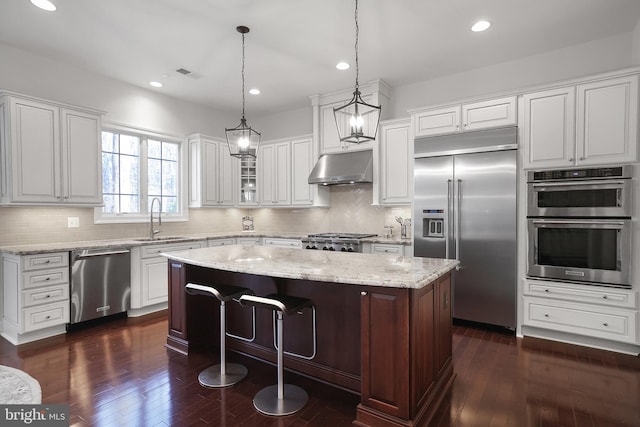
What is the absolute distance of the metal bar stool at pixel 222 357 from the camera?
8.64 feet

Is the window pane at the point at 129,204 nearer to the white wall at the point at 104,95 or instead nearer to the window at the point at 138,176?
the window at the point at 138,176

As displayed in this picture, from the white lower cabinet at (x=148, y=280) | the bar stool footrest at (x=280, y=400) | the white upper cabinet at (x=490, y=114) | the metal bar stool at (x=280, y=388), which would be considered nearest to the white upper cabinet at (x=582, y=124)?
the white upper cabinet at (x=490, y=114)

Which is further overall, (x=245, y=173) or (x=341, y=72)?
(x=245, y=173)

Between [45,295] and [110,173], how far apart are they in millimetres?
1836

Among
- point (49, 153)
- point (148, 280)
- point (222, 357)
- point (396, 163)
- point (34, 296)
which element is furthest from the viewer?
point (396, 163)

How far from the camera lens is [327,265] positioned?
8.14 ft

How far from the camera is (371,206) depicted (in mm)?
5344

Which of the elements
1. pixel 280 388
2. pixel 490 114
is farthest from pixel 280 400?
pixel 490 114

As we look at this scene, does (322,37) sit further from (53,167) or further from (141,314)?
(141,314)

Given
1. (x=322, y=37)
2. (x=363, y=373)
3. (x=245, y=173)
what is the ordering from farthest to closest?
(x=245, y=173)
(x=322, y=37)
(x=363, y=373)

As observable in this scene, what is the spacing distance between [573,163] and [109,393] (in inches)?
178

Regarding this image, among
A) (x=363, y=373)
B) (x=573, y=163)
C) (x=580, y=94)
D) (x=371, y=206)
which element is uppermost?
(x=580, y=94)

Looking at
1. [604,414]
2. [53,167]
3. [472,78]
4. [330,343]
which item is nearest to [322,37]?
[472,78]

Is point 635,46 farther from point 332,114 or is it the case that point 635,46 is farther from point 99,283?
point 99,283
